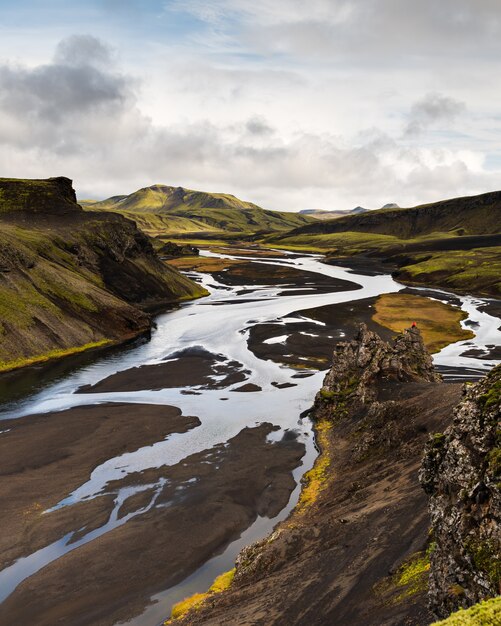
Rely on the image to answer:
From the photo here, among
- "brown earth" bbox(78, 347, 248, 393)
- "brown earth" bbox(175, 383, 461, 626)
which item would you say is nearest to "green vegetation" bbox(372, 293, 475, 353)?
"brown earth" bbox(78, 347, 248, 393)

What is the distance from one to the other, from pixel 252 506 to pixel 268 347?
51692mm

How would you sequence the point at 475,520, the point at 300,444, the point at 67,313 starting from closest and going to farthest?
1. the point at 475,520
2. the point at 300,444
3. the point at 67,313

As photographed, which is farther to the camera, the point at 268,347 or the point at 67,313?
the point at 67,313

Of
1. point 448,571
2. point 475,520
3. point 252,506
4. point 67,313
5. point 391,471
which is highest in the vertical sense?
point 67,313

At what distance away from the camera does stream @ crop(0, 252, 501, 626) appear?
33269 mm

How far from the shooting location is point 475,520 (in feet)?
55.2

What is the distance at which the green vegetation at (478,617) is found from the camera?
10.2 m

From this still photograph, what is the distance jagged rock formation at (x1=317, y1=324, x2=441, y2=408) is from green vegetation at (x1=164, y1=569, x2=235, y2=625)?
2944cm

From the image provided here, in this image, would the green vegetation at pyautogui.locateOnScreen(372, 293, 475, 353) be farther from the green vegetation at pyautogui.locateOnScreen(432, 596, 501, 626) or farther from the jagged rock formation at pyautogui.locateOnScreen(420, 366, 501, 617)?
the green vegetation at pyautogui.locateOnScreen(432, 596, 501, 626)

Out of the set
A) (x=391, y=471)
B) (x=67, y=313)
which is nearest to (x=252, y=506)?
(x=391, y=471)

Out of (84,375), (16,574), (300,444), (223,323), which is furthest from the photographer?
(223,323)

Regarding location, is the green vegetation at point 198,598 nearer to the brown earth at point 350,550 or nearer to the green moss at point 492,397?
the brown earth at point 350,550

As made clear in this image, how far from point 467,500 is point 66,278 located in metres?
105

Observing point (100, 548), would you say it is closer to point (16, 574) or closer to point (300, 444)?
point (16, 574)
